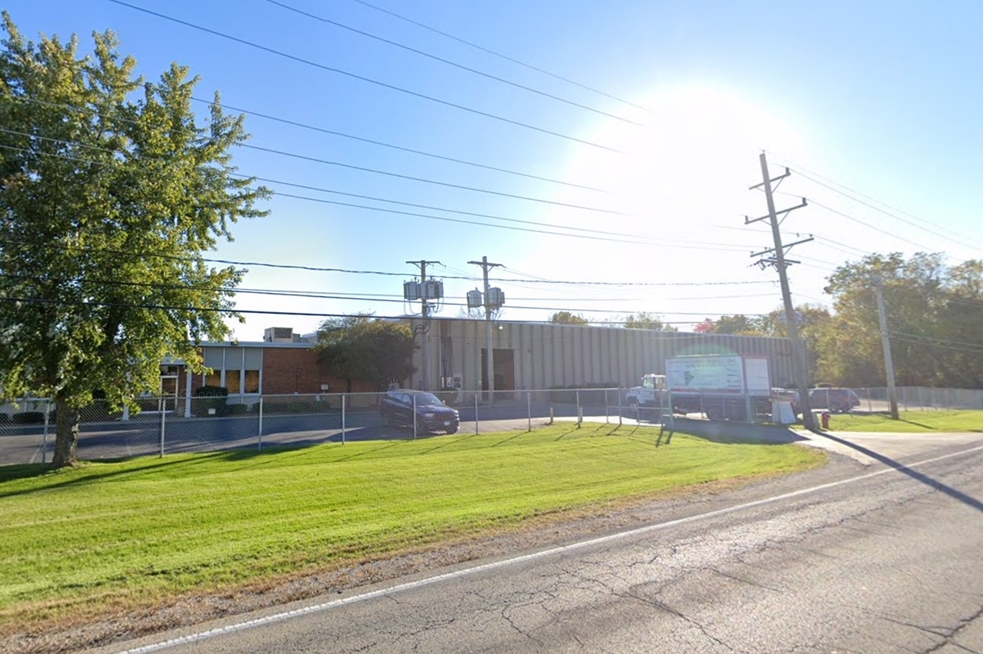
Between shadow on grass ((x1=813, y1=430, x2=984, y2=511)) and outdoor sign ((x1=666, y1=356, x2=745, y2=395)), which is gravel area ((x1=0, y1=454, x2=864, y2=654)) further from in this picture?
outdoor sign ((x1=666, y1=356, x2=745, y2=395))

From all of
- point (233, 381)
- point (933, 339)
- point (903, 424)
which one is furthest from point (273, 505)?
point (933, 339)

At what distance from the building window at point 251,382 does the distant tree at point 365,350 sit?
403 cm

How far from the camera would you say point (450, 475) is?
38.5 ft

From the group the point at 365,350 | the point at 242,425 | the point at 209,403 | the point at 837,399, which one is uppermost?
the point at 365,350

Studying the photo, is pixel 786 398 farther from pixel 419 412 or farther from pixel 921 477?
pixel 419 412

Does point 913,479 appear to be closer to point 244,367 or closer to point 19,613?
point 19,613

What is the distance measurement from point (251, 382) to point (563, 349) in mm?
27103

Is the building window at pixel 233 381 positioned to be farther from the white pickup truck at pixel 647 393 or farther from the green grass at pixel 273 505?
the white pickup truck at pixel 647 393

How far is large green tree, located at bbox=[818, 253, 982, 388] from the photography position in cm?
5175

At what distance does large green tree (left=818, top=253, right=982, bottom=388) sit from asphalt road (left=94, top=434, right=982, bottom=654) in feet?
184

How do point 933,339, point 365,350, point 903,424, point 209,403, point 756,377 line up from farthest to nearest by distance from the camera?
point 933,339 → point 365,350 → point 209,403 → point 903,424 → point 756,377

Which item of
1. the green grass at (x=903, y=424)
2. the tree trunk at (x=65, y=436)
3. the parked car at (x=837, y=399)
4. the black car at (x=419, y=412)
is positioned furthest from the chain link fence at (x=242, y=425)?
the parked car at (x=837, y=399)

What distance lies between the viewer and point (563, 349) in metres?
48.9

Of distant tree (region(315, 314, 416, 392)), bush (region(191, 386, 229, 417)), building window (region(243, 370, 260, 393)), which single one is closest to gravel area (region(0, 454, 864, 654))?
bush (region(191, 386, 229, 417))
